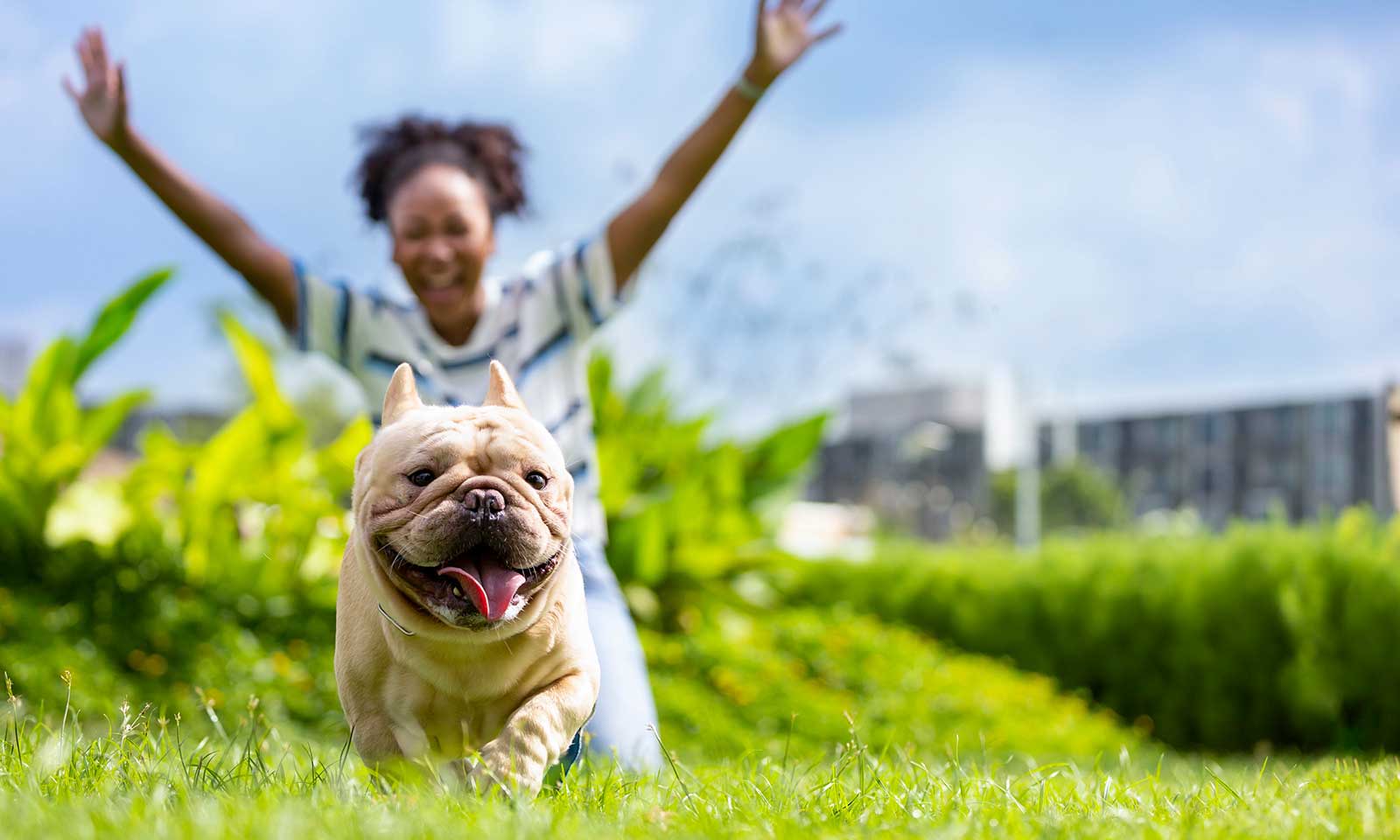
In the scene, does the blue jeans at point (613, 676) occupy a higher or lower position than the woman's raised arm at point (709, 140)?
lower

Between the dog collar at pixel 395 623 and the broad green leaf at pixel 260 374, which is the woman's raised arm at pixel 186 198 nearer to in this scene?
the dog collar at pixel 395 623

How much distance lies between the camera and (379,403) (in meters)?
2.59

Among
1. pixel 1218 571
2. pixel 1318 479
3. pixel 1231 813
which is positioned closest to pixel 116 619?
pixel 1231 813

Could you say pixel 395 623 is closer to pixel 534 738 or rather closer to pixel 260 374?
pixel 534 738

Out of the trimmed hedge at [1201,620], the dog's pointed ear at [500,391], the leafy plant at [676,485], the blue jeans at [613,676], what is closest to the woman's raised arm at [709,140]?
the blue jeans at [613,676]

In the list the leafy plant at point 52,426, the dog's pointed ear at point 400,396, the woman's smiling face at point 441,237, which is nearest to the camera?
the dog's pointed ear at point 400,396

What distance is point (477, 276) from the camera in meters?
2.50

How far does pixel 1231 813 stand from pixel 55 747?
7.34 feet

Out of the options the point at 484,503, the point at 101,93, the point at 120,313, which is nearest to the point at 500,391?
the point at 484,503

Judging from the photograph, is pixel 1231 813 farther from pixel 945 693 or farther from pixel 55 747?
pixel 945 693

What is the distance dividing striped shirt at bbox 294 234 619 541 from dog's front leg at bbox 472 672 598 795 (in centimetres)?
78

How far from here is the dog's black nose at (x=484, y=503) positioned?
1600mm

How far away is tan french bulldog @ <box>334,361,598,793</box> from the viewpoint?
5.31 ft

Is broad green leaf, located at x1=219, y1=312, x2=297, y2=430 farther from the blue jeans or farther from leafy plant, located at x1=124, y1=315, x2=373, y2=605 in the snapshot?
the blue jeans
